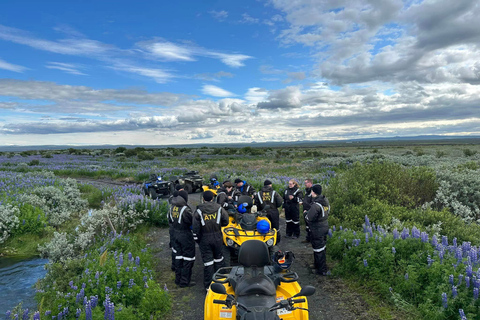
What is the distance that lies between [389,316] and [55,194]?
1483 centimetres

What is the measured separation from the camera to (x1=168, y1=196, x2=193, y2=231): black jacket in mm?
7228

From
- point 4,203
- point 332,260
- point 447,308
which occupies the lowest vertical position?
point 332,260

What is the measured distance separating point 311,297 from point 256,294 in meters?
3.04

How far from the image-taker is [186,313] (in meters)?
5.99

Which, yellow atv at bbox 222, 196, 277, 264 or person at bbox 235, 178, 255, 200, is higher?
person at bbox 235, 178, 255, 200

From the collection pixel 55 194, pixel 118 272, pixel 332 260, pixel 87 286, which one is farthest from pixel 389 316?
pixel 55 194

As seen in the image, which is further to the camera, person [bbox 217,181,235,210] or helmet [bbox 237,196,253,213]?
person [bbox 217,181,235,210]

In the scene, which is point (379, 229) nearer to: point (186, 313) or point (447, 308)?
point (447, 308)

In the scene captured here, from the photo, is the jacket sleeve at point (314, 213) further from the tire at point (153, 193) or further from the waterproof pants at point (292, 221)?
the tire at point (153, 193)

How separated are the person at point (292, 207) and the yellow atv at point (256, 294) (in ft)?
17.8

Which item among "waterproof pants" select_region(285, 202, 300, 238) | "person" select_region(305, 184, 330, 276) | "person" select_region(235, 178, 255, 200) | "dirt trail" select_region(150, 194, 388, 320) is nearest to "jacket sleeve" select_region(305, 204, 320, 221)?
"person" select_region(305, 184, 330, 276)

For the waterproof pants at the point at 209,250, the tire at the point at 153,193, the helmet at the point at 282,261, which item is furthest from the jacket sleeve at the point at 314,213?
the tire at the point at 153,193

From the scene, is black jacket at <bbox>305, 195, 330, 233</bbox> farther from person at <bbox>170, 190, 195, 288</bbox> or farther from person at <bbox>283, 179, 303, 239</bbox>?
person at <bbox>170, 190, 195, 288</bbox>

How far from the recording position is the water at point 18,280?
641 cm
